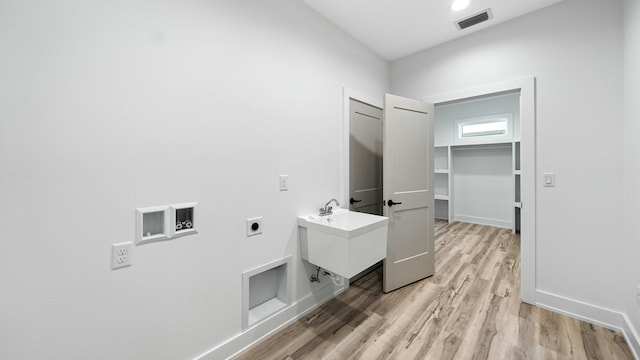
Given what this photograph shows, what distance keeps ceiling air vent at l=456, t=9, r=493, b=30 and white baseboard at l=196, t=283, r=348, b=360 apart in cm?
283

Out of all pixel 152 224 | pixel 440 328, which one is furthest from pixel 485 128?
pixel 152 224

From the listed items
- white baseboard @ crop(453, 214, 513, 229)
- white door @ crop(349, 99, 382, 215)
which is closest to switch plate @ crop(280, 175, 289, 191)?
white door @ crop(349, 99, 382, 215)

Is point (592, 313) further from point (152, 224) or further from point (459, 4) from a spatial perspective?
point (152, 224)

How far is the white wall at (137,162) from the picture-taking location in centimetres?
96

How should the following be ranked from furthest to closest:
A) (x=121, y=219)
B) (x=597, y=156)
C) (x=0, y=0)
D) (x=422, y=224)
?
(x=422, y=224) → (x=597, y=156) → (x=121, y=219) → (x=0, y=0)

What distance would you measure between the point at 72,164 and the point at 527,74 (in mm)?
3298

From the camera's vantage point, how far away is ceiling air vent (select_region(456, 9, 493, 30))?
84.7 inches

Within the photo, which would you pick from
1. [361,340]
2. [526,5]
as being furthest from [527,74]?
[361,340]

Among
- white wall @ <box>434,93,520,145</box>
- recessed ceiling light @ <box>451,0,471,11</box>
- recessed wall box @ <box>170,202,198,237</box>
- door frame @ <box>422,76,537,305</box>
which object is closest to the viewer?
recessed wall box @ <box>170,202,198,237</box>

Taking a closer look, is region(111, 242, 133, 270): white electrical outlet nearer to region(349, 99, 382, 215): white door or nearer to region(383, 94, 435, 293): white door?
region(349, 99, 382, 215): white door

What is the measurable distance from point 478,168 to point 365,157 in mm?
3537

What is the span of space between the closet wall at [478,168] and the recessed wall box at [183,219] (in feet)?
15.8

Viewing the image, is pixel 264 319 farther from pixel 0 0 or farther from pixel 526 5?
pixel 526 5

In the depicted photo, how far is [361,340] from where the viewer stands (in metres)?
1.74
